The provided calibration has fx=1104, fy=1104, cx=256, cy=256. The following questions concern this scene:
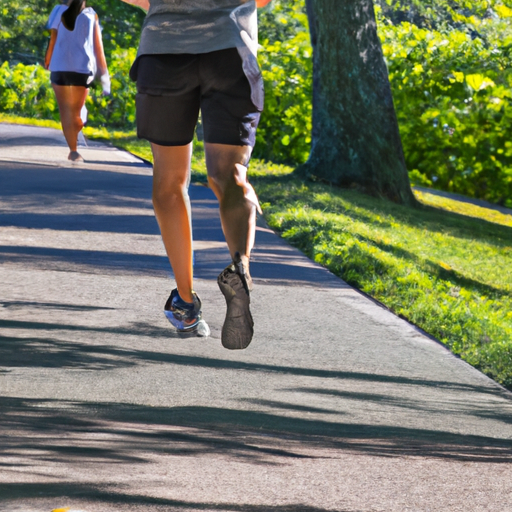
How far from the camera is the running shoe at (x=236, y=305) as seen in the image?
13.2ft

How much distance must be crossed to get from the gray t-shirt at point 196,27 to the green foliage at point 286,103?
44.4 feet

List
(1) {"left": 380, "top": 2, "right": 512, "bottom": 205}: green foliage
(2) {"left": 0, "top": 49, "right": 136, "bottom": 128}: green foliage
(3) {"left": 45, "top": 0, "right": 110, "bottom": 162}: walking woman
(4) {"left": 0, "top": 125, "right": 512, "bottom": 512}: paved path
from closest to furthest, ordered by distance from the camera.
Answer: (4) {"left": 0, "top": 125, "right": 512, "bottom": 512}: paved path, (3) {"left": 45, "top": 0, "right": 110, "bottom": 162}: walking woman, (1) {"left": 380, "top": 2, "right": 512, "bottom": 205}: green foliage, (2) {"left": 0, "top": 49, "right": 136, "bottom": 128}: green foliage

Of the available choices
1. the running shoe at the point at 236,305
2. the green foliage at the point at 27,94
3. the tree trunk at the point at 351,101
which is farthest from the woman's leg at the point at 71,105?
the green foliage at the point at 27,94

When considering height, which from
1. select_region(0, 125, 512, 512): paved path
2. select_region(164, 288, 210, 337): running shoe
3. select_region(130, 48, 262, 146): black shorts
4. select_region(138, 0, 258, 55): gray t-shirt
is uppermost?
select_region(138, 0, 258, 55): gray t-shirt

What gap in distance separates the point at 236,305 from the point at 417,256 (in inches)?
256

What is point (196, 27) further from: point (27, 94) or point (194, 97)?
point (27, 94)

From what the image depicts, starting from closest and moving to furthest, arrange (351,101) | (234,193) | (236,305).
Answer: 1. (236,305)
2. (234,193)
3. (351,101)

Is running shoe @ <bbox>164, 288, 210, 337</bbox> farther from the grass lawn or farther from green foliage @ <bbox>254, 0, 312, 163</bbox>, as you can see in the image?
green foliage @ <bbox>254, 0, 312, 163</bbox>

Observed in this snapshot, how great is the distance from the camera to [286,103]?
18094 millimetres

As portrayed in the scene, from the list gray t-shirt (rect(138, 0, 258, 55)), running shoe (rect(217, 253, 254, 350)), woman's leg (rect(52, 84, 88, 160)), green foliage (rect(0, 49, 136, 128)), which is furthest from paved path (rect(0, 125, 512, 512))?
green foliage (rect(0, 49, 136, 128))

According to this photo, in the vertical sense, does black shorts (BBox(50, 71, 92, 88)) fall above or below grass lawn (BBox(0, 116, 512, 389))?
above

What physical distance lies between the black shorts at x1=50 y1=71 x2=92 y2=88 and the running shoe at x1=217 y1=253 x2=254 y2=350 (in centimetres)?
742

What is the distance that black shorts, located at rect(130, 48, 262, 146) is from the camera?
411cm

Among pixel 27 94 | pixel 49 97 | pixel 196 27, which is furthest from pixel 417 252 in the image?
pixel 27 94
